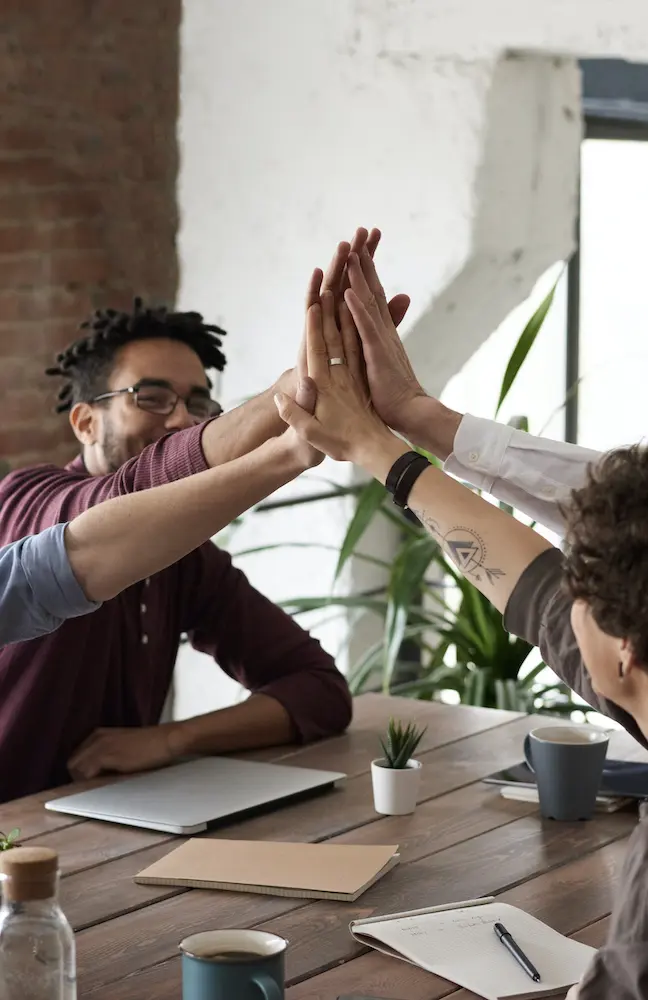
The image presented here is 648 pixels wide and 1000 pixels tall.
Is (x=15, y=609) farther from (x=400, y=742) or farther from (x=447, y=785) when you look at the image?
(x=447, y=785)

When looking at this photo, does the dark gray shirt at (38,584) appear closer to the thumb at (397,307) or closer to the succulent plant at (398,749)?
the succulent plant at (398,749)

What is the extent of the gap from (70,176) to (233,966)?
2.61 m

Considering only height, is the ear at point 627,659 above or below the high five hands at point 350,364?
below

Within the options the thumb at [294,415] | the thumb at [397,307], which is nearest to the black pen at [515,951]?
the thumb at [294,415]

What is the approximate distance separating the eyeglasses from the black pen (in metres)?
1.23

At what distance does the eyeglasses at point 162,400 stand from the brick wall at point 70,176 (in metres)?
0.96

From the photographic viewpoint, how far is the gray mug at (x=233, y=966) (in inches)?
43.9

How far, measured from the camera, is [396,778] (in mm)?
1799

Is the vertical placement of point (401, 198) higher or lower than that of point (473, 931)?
higher

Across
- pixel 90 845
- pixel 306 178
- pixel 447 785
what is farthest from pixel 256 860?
pixel 306 178

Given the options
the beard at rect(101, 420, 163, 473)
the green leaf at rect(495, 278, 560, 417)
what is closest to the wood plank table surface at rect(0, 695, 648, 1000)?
the beard at rect(101, 420, 163, 473)

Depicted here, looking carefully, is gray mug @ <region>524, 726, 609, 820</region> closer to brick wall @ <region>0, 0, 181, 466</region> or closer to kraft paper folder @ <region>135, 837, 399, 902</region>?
kraft paper folder @ <region>135, 837, 399, 902</region>

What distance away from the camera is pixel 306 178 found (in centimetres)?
347

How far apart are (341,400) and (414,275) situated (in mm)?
1496
